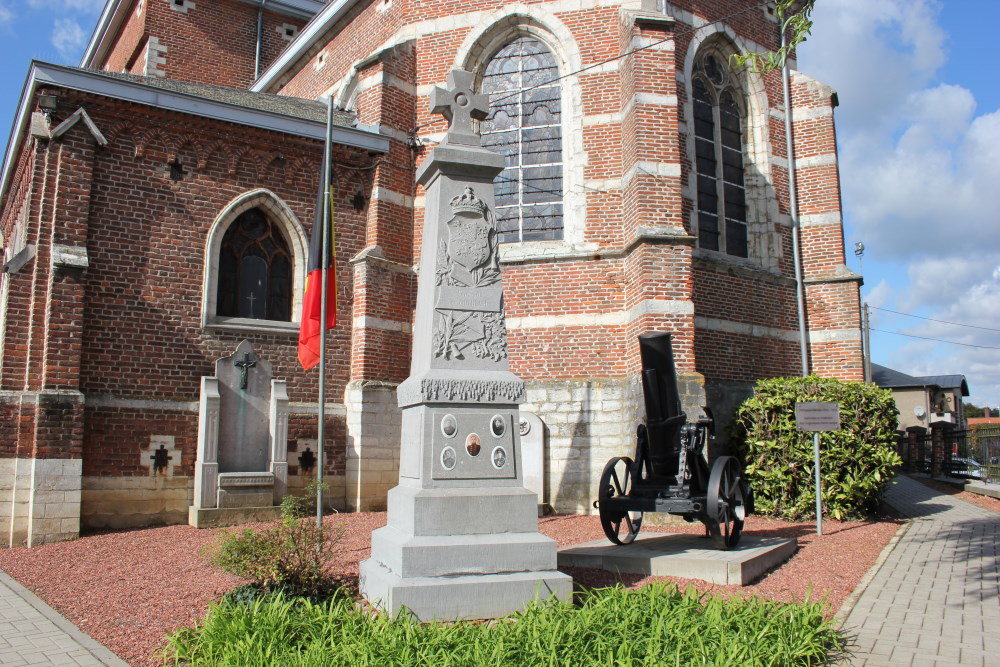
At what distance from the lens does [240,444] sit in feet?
34.5

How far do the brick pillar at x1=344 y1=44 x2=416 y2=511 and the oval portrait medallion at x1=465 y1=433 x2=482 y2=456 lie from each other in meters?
6.41

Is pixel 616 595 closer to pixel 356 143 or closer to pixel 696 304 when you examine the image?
pixel 696 304

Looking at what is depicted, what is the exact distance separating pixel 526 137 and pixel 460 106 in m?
7.02

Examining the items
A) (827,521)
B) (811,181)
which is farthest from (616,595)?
(811,181)

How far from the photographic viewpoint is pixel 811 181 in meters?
14.0

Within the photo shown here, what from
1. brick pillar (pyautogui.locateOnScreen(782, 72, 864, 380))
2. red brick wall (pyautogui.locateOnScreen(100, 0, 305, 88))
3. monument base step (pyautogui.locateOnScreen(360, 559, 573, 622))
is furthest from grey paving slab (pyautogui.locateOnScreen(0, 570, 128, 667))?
red brick wall (pyautogui.locateOnScreen(100, 0, 305, 88))

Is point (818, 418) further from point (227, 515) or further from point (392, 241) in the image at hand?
point (227, 515)

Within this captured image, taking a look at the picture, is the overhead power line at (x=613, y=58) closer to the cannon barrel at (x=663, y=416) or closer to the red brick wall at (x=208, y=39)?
the cannon barrel at (x=663, y=416)

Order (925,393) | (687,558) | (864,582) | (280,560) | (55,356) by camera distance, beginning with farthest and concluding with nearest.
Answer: (925,393)
(55,356)
(864,582)
(687,558)
(280,560)

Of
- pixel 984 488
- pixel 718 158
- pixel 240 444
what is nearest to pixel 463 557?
pixel 240 444

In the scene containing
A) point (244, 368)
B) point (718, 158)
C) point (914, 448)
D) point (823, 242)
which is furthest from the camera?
point (914, 448)

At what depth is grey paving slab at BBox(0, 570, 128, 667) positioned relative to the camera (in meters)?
4.67

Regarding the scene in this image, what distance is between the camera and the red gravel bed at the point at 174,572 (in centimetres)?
561

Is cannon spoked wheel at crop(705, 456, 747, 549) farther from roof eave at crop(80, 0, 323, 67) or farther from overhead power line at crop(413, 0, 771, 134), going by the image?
roof eave at crop(80, 0, 323, 67)
